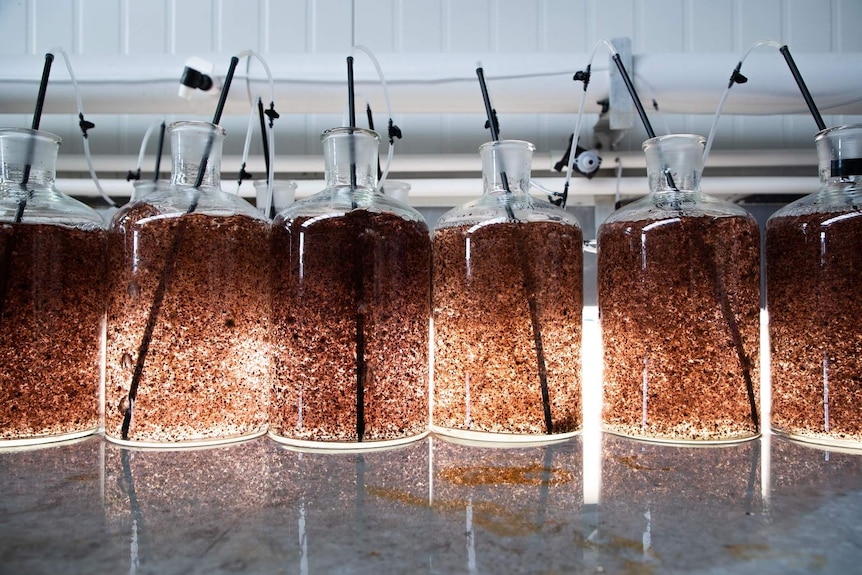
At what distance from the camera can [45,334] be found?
2.30ft

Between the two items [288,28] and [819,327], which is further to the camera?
[288,28]

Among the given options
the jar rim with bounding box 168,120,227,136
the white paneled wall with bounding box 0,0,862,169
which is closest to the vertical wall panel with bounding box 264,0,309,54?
the white paneled wall with bounding box 0,0,862,169

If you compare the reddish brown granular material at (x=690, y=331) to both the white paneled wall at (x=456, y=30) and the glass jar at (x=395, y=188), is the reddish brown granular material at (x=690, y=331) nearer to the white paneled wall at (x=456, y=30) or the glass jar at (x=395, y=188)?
the glass jar at (x=395, y=188)

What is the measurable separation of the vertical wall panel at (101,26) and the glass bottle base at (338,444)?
113cm

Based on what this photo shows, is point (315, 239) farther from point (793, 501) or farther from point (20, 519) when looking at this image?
point (793, 501)

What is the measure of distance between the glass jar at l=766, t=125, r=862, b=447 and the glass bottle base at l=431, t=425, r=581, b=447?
0.87 ft

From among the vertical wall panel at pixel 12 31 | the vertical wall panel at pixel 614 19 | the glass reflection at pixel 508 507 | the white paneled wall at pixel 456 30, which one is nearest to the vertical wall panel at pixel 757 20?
the white paneled wall at pixel 456 30

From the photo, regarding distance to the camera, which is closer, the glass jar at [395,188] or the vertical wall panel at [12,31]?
the glass jar at [395,188]

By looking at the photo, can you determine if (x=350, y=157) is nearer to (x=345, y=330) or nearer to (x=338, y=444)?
(x=345, y=330)

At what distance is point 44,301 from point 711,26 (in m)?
1.40

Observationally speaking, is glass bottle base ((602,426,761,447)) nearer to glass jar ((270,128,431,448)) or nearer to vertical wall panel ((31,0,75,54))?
glass jar ((270,128,431,448))

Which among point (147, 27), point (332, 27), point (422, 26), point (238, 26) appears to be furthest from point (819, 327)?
point (147, 27)

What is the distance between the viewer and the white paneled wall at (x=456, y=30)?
52.9 inches

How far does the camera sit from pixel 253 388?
2.36 feet
